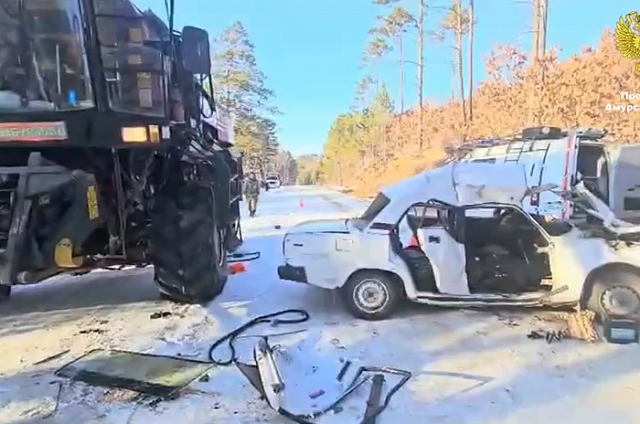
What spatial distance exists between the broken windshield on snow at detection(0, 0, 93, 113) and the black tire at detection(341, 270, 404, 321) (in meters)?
3.13

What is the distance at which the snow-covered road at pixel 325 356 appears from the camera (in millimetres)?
3678

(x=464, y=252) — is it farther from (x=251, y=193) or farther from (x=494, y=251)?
(x=251, y=193)

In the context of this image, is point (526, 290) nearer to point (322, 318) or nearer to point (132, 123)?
point (322, 318)

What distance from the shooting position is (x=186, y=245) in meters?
6.24

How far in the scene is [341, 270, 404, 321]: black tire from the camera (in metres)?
5.82

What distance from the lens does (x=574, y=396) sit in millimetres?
3889

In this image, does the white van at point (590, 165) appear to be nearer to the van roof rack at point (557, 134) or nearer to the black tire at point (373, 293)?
the van roof rack at point (557, 134)

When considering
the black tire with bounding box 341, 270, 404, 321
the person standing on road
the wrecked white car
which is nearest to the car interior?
the wrecked white car

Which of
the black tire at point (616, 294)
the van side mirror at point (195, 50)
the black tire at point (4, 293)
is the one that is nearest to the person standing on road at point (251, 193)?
the black tire at point (4, 293)

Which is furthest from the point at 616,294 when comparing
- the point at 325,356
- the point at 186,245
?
the point at 186,245

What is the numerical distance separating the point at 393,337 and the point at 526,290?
1.59 meters

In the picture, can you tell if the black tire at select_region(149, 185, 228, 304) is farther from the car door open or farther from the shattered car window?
the car door open

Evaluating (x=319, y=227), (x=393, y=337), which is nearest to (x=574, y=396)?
(x=393, y=337)

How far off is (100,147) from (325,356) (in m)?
3.02
